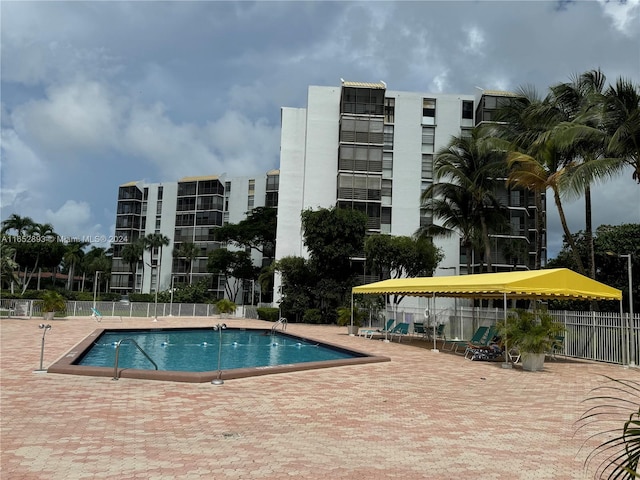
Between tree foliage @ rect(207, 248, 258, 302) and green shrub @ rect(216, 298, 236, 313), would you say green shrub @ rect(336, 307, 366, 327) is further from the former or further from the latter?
tree foliage @ rect(207, 248, 258, 302)

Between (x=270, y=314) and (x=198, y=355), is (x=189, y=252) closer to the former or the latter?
(x=270, y=314)

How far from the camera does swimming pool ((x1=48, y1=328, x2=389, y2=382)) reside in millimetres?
10734

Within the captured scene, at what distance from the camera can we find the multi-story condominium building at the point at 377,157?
45969 millimetres

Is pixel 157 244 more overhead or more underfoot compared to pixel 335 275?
more overhead

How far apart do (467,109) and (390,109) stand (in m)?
7.44

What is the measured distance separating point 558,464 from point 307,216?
33176 millimetres

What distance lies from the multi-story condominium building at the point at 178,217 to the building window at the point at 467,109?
92.3ft

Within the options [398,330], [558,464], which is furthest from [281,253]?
[558,464]

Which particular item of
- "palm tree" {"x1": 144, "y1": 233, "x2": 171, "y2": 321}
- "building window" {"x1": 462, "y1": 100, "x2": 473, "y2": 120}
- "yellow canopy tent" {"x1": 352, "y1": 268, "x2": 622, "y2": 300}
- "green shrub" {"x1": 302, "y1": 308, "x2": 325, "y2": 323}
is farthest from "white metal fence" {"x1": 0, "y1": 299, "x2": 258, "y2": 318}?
"palm tree" {"x1": 144, "y1": 233, "x2": 171, "y2": 321}

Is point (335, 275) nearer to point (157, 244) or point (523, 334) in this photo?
point (523, 334)

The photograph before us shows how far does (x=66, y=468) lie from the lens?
5000 millimetres

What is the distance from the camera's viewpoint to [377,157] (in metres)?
46.3

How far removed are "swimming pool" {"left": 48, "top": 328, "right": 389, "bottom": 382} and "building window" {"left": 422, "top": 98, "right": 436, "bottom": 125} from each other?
29.0 meters

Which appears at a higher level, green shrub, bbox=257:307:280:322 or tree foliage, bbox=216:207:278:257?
tree foliage, bbox=216:207:278:257
